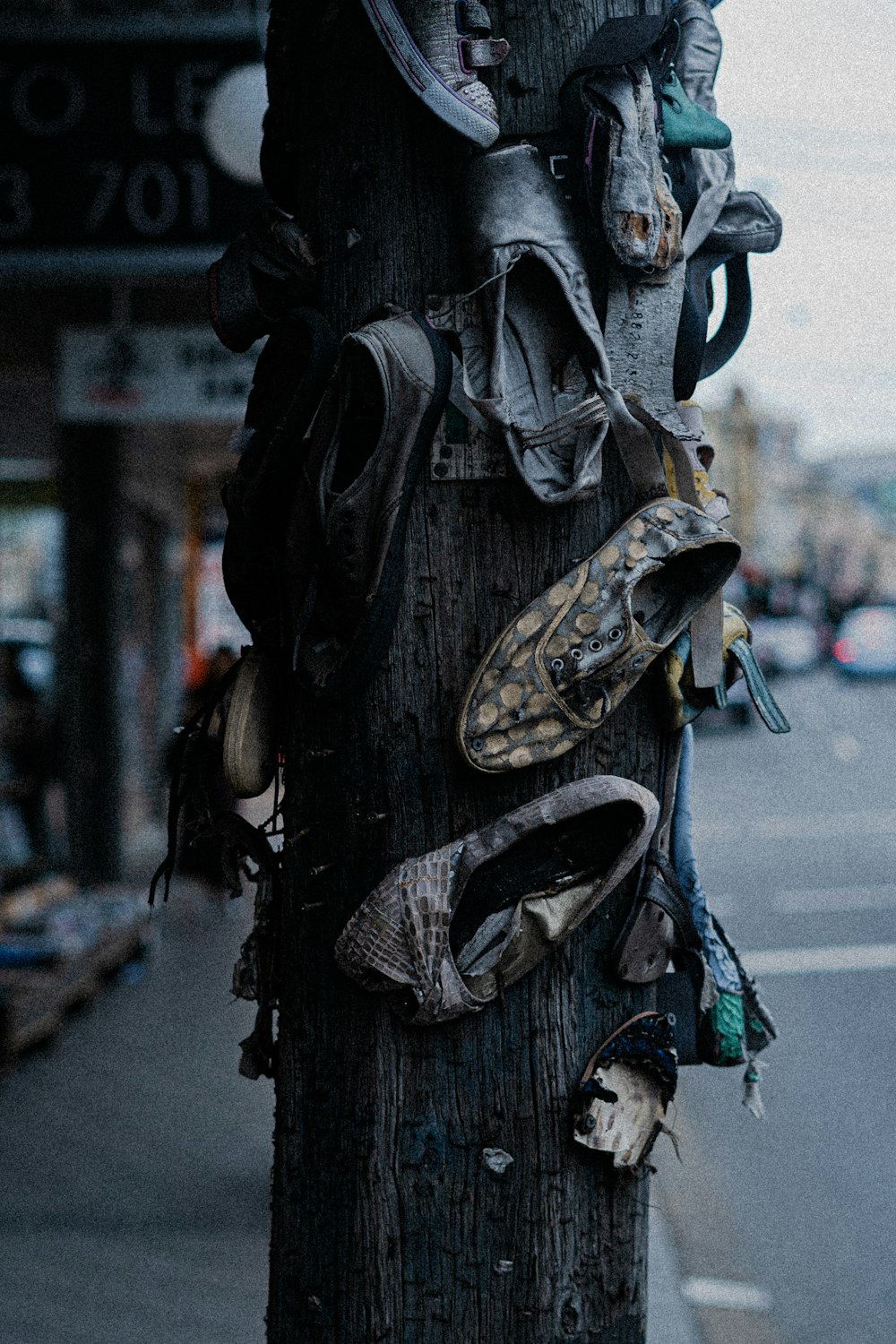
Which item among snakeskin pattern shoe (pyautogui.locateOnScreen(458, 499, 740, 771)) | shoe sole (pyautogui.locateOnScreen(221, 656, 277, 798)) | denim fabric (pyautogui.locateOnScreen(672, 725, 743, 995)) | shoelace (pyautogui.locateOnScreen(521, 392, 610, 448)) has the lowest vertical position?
denim fabric (pyautogui.locateOnScreen(672, 725, 743, 995))

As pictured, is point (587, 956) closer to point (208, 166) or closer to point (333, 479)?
point (333, 479)

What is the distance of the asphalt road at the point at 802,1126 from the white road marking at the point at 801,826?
11 centimetres

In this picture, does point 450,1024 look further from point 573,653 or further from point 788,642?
point 788,642

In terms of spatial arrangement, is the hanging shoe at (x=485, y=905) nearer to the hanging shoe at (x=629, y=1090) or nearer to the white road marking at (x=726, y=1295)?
the hanging shoe at (x=629, y=1090)

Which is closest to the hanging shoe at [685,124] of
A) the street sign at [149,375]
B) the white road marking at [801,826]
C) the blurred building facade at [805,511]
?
the street sign at [149,375]

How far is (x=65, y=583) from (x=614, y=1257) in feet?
26.6

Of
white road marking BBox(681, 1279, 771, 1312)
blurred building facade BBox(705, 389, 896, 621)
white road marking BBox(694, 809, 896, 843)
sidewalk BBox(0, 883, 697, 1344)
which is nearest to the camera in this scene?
sidewalk BBox(0, 883, 697, 1344)

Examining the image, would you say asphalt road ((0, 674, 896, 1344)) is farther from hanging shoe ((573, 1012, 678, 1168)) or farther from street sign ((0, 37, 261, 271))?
street sign ((0, 37, 261, 271))

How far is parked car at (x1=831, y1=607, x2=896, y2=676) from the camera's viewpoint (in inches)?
1410

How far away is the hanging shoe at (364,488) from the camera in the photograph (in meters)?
1.60

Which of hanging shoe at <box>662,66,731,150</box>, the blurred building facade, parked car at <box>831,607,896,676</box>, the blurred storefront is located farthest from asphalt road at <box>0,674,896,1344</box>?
the blurred building facade

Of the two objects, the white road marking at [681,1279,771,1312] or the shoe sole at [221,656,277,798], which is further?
the white road marking at [681,1279,771,1312]

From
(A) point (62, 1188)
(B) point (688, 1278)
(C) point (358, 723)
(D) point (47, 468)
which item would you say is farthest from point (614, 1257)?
(D) point (47, 468)

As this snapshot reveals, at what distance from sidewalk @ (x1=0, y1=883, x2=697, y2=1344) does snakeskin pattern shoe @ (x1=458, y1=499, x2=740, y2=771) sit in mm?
2279
